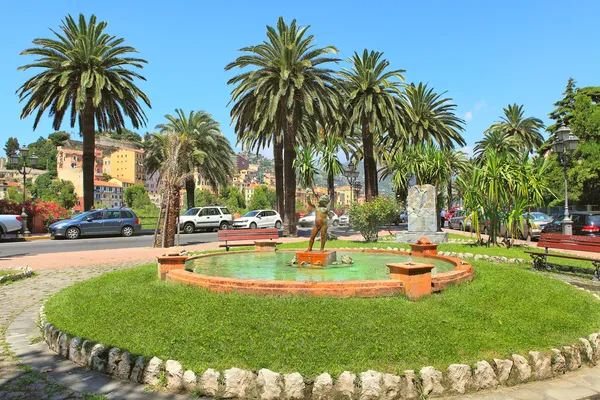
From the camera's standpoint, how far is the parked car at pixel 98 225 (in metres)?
24.1

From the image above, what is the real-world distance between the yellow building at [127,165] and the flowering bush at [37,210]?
111 meters

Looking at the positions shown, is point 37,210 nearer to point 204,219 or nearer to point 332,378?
point 204,219

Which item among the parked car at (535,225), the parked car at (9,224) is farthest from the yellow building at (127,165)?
the parked car at (535,225)

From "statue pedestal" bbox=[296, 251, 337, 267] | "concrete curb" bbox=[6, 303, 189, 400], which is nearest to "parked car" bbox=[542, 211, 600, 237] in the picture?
"statue pedestal" bbox=[296, 251, 337, 267]

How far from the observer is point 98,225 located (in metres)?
25.3

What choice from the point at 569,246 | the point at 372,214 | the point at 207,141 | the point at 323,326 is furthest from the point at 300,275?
the point at 207,141

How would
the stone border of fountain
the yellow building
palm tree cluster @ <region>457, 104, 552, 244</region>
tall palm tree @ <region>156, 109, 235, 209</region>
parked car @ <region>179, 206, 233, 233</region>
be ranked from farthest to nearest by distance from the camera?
the yellow building → tall palm tree @ <region>156, 109, 235, 209</region> → parked car @ <region>179, 206, 233, 233</region> → palm tree cluster @ <region>457, 104, 552, 244</region> → the stone border of fountain

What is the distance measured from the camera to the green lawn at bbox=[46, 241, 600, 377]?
4250 millimetres

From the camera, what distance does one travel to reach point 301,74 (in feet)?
75.6

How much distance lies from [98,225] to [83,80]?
8378 mm

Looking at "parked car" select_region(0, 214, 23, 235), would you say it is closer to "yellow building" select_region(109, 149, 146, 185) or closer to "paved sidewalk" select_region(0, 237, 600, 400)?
"paved sidewalk" select_region(0, 237, 600, 400)

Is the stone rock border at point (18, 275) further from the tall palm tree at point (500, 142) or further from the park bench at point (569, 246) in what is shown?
the tall palm tree at point (500, 142)

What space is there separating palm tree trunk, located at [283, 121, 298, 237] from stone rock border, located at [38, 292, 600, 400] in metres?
19.7

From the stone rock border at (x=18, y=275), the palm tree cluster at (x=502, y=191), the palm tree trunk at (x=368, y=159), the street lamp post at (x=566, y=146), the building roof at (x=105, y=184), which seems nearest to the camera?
the stone rock border at (x=18, y=275)
